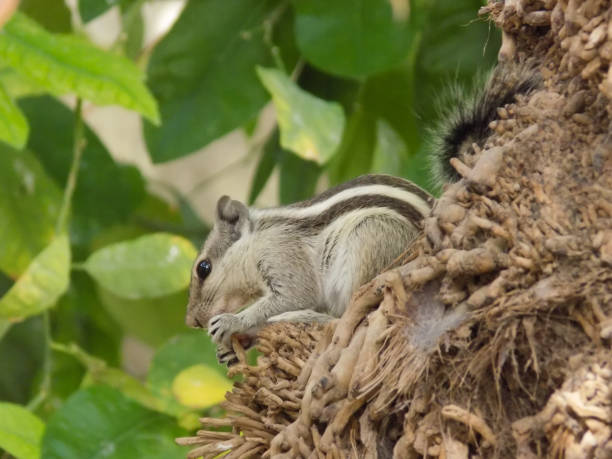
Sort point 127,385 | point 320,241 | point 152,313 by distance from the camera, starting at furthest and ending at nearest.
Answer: point 152,313, point 127,385, point 320,241

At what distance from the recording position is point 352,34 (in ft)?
7.25

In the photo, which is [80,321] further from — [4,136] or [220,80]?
[4,136]

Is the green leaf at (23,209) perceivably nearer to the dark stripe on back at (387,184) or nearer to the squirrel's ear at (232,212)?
the squirrel's ear at (232,212)

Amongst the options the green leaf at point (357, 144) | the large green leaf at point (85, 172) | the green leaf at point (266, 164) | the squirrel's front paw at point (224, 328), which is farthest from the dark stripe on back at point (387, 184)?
the large green leaf at point (85, 172)

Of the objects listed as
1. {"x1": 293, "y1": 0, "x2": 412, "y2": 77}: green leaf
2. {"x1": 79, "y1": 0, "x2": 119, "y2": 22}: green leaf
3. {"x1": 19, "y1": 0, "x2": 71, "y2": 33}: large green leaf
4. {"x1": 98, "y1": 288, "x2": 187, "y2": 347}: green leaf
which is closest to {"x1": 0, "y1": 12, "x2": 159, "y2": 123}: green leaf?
{"x1": 79, "y1": 0, "x2": 119, "y2": 22}: green leaf

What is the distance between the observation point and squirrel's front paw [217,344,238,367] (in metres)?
1.42

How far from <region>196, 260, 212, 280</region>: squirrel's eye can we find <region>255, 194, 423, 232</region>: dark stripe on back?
14 cm

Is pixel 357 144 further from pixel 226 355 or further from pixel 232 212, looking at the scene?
pixel 226 355

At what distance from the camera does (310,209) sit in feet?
5.35

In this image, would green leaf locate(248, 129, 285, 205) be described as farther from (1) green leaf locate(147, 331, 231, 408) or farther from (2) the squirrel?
(2) the squirrel

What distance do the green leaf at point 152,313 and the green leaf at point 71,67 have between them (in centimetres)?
90

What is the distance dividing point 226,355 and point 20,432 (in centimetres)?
66

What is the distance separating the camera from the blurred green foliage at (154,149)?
191cm

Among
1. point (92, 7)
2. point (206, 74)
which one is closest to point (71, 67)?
point (92, 7)
